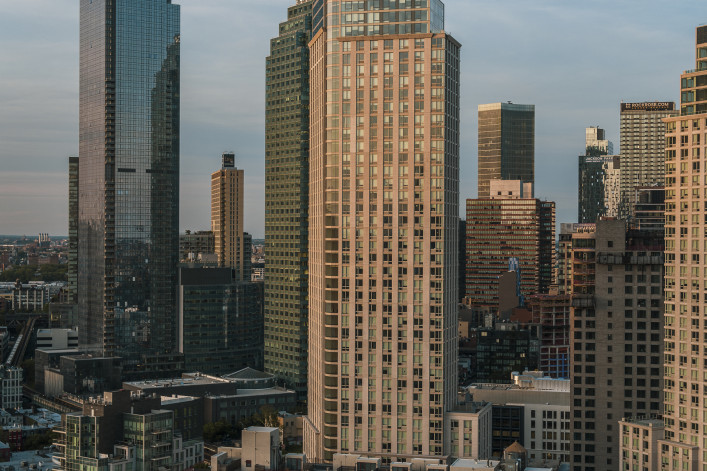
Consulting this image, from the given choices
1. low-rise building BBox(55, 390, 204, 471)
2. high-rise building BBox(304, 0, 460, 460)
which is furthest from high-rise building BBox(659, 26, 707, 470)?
low-rise building BBox(55, 390, 204, 471)

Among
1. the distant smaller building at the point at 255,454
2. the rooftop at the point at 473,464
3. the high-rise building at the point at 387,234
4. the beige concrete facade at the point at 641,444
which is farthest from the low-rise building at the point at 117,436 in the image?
the beige concrete facade at the point at 641,444

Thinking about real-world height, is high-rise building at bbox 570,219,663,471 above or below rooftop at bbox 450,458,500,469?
above

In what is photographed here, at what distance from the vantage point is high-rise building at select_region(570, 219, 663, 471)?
615 feet

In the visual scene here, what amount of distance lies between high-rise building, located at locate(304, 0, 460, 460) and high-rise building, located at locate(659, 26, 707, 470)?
3457cm

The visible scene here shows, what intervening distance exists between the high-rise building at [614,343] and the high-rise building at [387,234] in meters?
33.0

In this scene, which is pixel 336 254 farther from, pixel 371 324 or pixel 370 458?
pixel 370 458

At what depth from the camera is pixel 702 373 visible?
14762 centimetres

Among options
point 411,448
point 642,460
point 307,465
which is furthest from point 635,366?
point 307,465

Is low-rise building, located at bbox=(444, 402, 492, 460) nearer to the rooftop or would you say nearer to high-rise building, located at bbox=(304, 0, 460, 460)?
high-rise building, located at bbox=(304, 0, 460, 460)

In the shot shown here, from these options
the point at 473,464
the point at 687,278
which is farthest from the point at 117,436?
the point at 687,278

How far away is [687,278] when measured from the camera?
151 metres

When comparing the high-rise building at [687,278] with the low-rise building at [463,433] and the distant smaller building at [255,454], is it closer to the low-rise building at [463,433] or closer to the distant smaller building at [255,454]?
the low-rise building at [463,433]

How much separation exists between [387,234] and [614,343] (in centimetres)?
5158

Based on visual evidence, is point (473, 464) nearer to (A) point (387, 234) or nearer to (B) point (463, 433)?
(B) point (463, 433)
